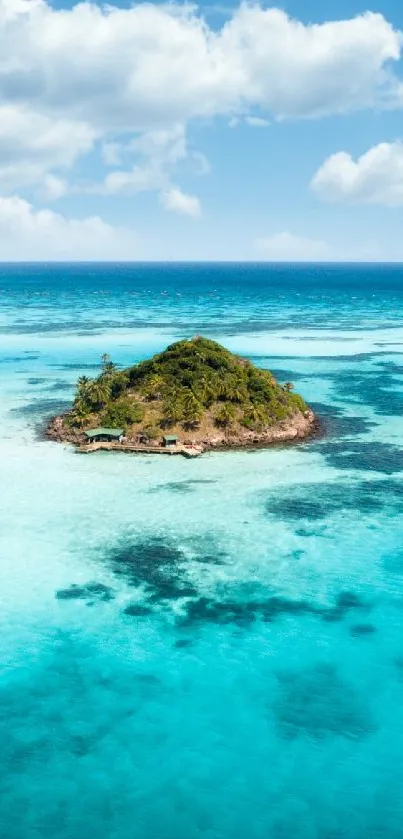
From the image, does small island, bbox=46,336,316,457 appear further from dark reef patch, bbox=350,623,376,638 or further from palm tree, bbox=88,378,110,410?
dark reef patch, bbox=350,623,376,638

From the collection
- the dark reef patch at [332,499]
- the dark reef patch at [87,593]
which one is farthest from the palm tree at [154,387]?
the dark reef patch at [87,593]

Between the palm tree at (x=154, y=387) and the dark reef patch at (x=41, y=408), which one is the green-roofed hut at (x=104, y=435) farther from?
the dark reef patch at (x=41, y=408)

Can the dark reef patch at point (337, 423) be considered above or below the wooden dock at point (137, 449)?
above

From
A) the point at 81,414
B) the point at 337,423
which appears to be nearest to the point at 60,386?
the point at 81,414

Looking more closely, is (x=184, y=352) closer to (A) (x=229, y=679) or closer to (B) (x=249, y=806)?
(A) (x=229, y=679)

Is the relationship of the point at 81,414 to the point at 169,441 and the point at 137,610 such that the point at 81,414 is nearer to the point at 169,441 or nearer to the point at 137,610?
the point at 169,441

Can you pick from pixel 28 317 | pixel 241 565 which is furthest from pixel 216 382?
pixel 28 317

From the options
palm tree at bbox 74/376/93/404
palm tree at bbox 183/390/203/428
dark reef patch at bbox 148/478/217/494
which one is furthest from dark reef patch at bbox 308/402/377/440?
Answer: palm tree at bbox 74/376/93/404

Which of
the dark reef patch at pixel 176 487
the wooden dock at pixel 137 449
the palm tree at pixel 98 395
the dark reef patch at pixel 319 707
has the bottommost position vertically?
the dark reef patch at pixel 319 707
